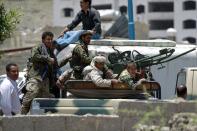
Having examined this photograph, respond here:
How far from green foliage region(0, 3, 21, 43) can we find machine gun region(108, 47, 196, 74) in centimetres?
235

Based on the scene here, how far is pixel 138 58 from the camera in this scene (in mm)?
14742

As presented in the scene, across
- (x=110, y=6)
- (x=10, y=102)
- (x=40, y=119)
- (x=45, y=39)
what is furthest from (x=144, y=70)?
(x=110, y=6)

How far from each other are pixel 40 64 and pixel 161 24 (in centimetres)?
8248

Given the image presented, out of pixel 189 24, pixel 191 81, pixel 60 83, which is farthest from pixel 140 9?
pixel 60 83

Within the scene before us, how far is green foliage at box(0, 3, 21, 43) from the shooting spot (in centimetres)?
1275

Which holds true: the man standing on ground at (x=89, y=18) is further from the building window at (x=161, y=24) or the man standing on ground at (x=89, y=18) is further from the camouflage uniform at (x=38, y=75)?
the building window at (x=161, y=24)

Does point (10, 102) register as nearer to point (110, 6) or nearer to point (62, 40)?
point (62, 40)

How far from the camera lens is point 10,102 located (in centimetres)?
1113

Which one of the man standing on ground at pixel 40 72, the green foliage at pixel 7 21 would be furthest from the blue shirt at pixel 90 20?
the man standing on ground at pixel 40 72

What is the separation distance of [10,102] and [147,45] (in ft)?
15.9

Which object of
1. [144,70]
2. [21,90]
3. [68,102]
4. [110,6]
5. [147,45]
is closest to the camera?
[68,102]

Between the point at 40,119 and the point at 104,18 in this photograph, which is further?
the point at 104,18

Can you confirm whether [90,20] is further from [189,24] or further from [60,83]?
[189,24]

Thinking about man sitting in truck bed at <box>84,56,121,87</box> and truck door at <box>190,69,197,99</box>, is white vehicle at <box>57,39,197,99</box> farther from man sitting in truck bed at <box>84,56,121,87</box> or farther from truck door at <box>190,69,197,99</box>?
man sitting in truck bed at <box>84,56,121,87</box>
